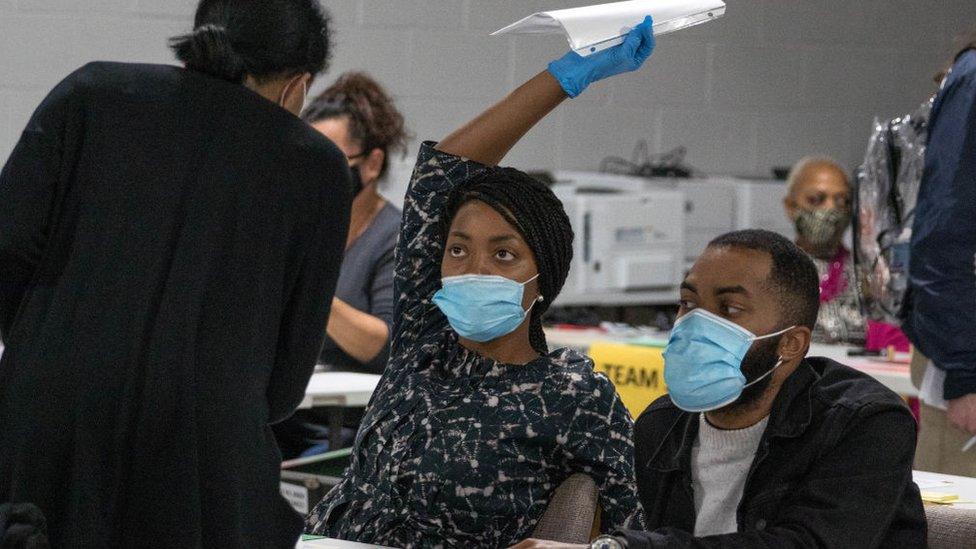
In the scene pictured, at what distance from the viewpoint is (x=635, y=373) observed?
336cm

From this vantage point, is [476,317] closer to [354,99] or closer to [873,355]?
[354,99]

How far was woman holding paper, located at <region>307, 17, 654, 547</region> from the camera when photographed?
6.42 feet

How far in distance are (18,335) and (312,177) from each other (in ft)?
1.18

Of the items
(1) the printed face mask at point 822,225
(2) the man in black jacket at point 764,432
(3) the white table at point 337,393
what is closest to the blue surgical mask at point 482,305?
(2) the man in black jacket at point 764,432

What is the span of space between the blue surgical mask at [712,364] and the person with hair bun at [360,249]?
5.02 ft

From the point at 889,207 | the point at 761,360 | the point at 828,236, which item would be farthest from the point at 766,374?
the point at 828,236

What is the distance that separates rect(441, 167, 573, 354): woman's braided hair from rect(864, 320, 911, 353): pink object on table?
2.30 m

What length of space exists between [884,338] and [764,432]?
8.25ft

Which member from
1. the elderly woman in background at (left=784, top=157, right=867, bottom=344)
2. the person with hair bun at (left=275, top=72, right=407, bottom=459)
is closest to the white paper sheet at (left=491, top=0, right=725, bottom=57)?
the person with hair bun at (left=275, top=72, right=407, bottom=459)

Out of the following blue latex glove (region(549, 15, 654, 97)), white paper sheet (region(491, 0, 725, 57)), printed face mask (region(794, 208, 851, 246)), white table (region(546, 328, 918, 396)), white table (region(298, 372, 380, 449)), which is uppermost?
white paper sheet (region(491, 0, 725, 57))

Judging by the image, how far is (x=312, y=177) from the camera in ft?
5.07

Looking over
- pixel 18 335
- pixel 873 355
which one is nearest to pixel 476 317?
pixel 18 335

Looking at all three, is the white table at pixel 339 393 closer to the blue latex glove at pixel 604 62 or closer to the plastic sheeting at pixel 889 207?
the plastic sheeting at pixel 889 207

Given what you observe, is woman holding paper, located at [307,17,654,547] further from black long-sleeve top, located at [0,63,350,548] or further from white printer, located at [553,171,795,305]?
white printer, located at [553,171,795,305]
